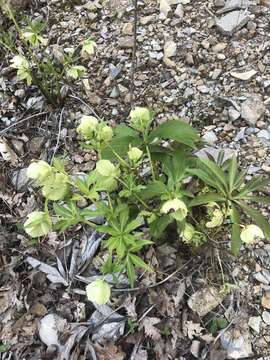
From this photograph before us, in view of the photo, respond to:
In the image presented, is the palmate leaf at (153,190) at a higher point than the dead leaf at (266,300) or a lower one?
higher

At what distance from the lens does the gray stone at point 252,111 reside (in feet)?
6.73

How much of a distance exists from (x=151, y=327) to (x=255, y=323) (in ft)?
1.11

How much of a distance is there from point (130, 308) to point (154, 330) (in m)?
0.11

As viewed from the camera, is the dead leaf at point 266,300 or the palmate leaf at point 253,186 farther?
the dead leaf at point 266,300

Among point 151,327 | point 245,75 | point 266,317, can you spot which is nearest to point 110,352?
point 151,327

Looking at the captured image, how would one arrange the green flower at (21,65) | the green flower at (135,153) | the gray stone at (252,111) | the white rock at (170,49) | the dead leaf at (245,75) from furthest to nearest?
the white rock at (170,49)
the dead leaf at (245,75)
the gray stone at (252,111)
the green flower at (21,65)
the green flower at (135,153)

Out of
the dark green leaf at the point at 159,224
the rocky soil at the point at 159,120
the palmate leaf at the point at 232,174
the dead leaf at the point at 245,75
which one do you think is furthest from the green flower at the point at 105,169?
the dead leaf at the point at 245,75

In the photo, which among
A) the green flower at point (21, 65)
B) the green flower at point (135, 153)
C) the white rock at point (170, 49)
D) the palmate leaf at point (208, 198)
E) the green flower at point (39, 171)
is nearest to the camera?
the green flower at point (39, 171)

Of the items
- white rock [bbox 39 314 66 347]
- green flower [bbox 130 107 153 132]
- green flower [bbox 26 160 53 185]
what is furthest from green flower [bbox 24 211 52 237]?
white rock [bbox 39 314 66 347]

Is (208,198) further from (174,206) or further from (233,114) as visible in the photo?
(233,114)

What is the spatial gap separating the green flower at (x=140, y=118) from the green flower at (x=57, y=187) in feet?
0.88

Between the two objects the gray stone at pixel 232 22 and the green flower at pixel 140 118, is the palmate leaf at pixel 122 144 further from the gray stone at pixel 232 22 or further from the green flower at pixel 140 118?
the gray stone at pixel 232 22

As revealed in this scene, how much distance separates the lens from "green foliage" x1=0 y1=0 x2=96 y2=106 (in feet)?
6.54

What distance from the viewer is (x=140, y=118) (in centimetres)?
149
